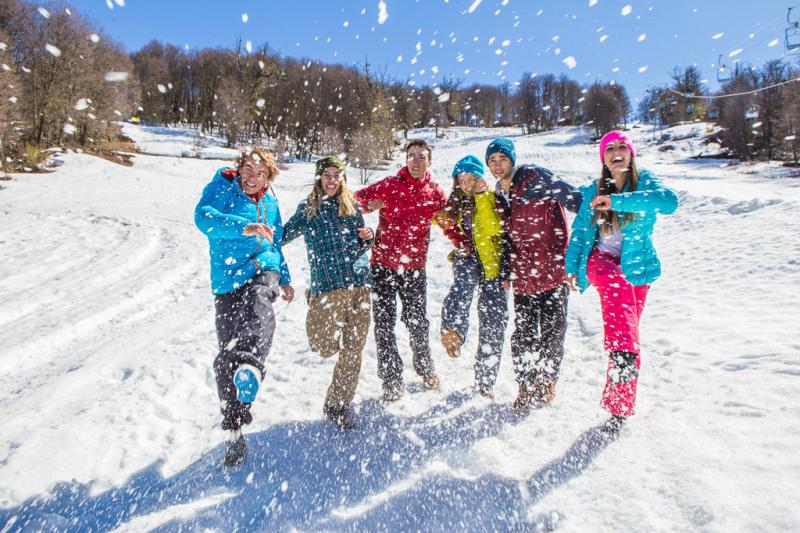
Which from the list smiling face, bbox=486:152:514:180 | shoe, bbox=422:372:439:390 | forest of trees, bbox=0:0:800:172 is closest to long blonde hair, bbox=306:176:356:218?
smiling face, bbox=486:152:514:180

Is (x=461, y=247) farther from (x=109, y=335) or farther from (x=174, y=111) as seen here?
(x=174, y=111)

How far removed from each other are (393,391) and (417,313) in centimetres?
71

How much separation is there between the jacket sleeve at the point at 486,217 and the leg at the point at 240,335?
1.73 meters

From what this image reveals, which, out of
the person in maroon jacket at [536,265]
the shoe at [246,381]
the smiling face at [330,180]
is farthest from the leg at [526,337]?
the shoe at [246,381]

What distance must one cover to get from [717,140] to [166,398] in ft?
197

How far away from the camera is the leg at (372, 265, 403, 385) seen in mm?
3518

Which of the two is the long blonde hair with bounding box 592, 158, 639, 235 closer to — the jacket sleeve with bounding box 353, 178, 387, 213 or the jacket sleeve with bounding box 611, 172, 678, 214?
the jacket sleeve with bounding box 611, 172, 678, 214

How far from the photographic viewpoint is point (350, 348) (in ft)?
10.5

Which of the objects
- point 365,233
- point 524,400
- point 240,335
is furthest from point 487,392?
point 240,335

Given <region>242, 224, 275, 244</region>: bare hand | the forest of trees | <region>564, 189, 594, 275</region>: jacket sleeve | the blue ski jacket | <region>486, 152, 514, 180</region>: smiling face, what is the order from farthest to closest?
the forest of trees < <region>486, 152, 514, 180</region>: smiling face < <region>564, 189, 594, 275</region>: jacket sleeve < <region>242, 224, 275, 244</region>: bare hand < the blue ski jacket

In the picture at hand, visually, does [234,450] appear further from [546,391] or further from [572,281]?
[572,281]

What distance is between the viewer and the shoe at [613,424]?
2812 mm

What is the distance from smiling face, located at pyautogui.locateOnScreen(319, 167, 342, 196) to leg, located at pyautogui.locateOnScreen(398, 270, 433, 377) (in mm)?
940

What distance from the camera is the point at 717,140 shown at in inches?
1849
